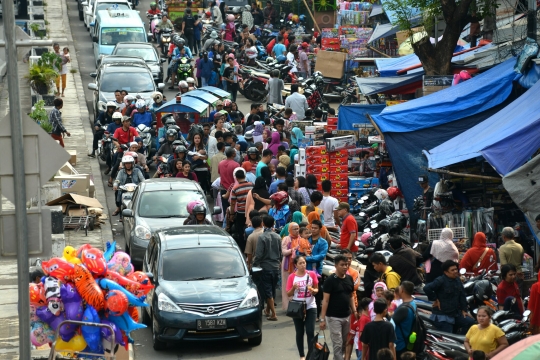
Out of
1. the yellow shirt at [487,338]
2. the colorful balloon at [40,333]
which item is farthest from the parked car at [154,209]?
the yellow shirt at [487,338]

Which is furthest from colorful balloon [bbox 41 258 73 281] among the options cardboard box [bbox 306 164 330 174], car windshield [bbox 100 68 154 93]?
car windshield [bbox 100 68 154 93]

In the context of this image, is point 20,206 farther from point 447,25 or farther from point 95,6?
point 95,6

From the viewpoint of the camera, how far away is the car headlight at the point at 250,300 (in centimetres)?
1343

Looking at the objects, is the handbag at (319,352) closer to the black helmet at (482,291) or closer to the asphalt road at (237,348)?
the asphalt road at (237,348)

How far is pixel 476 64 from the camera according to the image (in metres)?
21.7

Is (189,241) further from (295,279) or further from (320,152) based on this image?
(320,152)

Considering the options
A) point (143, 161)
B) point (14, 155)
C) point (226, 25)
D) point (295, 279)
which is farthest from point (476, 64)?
Answer: point (226, 25)

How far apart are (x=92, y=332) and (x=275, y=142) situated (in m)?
11.1

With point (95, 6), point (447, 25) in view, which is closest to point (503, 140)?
point (447, 25)

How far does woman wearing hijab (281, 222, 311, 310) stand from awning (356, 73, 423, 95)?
32.5 feet

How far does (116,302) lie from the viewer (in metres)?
10.7

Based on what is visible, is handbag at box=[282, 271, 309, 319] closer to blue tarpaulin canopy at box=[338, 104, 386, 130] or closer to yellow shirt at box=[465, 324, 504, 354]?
yellow shirt at box=[465, 324, 504, 354]

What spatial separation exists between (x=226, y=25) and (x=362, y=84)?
1618 cm

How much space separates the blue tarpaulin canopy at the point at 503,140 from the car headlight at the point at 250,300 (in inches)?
153
